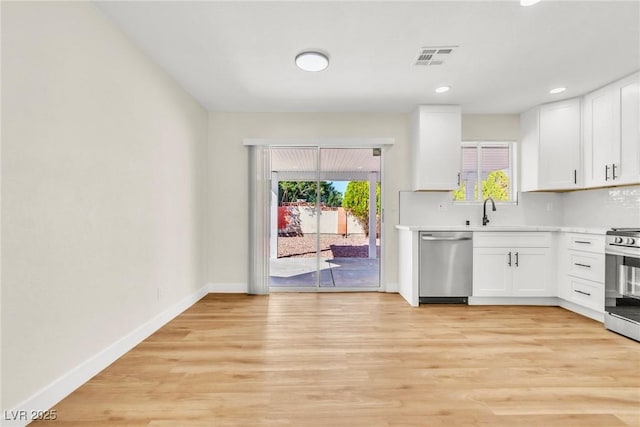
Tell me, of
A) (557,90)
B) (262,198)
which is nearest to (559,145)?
(557,90)

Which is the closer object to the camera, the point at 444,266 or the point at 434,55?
Result: the point at 434,55

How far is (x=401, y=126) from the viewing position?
440 centimetres

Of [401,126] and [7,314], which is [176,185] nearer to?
[7,314]

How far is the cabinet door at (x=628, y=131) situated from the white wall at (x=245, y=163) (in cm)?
224

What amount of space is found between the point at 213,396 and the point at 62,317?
39.9 inches

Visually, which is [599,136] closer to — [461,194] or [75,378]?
[461,194]

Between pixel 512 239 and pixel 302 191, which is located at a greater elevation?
pixel 302 191

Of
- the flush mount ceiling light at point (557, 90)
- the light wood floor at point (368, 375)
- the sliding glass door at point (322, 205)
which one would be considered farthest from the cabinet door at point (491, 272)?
the flush mount ceiling light at point (557, 90)

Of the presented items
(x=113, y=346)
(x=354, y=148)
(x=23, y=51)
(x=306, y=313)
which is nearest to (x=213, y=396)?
(x=113, y=346)

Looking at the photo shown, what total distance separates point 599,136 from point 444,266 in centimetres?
227

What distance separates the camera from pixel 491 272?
377cm

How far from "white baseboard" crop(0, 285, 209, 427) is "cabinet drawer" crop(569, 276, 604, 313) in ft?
14.5

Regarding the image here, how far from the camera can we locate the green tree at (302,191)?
454 centimetres

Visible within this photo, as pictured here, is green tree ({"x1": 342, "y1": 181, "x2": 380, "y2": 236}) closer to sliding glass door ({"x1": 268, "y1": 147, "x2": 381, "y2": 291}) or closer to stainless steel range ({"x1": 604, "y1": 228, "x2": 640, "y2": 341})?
sliding glass door ({"x1": 268, "y1": 147, "x2": 381, "y2": 291})
